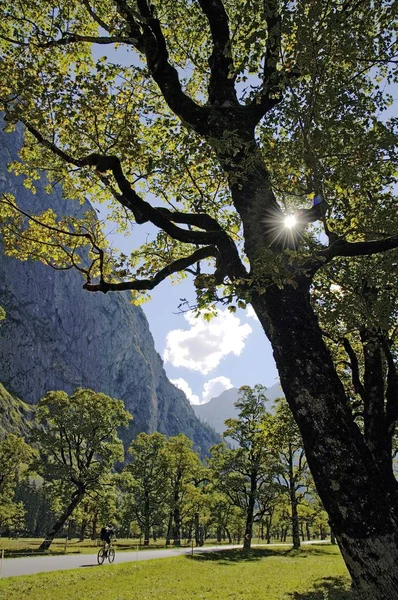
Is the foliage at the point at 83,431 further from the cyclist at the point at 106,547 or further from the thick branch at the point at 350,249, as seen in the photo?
the thick branch at the point at 350,249

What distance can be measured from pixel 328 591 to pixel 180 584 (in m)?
6.80

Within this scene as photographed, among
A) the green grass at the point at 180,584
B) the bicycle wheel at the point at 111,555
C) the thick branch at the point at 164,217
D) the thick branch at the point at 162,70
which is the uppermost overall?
the thick branch at the point at 162,70

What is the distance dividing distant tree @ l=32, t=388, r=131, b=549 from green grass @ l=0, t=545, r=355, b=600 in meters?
18.8

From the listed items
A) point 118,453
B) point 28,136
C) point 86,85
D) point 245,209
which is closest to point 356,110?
point 245,209

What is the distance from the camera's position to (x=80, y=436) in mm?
46406

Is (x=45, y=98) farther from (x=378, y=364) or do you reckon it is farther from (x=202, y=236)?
(x=378, y=364)

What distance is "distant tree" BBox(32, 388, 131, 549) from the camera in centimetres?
4284

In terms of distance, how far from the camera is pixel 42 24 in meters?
9.54

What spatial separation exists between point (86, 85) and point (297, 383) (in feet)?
25.9

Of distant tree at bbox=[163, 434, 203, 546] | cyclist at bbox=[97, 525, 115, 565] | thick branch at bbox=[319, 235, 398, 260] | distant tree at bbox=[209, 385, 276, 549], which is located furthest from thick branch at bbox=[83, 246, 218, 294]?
distant tree at bbox=[163, 434, 203, 546]

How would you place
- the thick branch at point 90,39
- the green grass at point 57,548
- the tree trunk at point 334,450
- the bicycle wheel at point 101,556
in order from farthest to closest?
the green grass at point 57,548 → the bicycle wheel at point 101,556 → the thick branch at point 90,39 → the tree trunk at point 334,450

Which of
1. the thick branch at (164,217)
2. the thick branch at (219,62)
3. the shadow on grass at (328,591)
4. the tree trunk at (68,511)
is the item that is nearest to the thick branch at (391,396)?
the shadow on grass at (328,591)

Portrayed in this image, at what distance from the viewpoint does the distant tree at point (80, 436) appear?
42844mm

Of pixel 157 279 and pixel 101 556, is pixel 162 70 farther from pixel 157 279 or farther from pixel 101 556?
pixel 101 556
